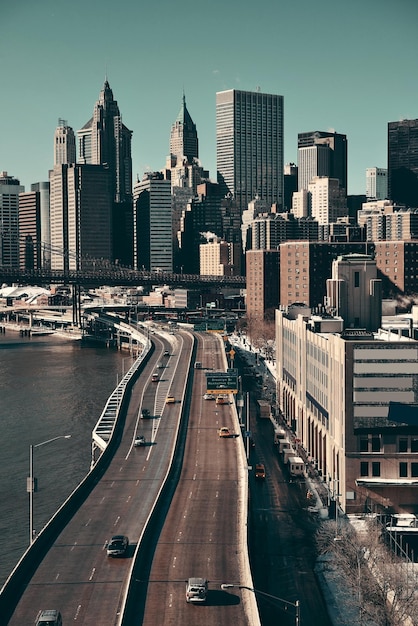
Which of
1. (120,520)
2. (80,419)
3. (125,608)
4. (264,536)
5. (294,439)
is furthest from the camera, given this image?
(80,419)

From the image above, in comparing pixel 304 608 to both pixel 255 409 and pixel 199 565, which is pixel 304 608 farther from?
pixel 255 409

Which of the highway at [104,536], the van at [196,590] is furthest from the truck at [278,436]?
the van at [196,590]

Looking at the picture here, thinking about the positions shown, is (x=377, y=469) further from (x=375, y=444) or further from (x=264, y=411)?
(x=264, y=411)

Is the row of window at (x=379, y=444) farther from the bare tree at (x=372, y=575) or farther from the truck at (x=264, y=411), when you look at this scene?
the truck at (x=264, y=411)

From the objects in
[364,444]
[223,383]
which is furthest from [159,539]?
[223,383]

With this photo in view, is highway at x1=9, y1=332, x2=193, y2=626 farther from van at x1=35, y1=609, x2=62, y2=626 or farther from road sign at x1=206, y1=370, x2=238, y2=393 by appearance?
road sign at x1=206, y1=370, x2=238, y2=393

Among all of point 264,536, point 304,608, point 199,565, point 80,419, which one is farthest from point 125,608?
point 80,419
